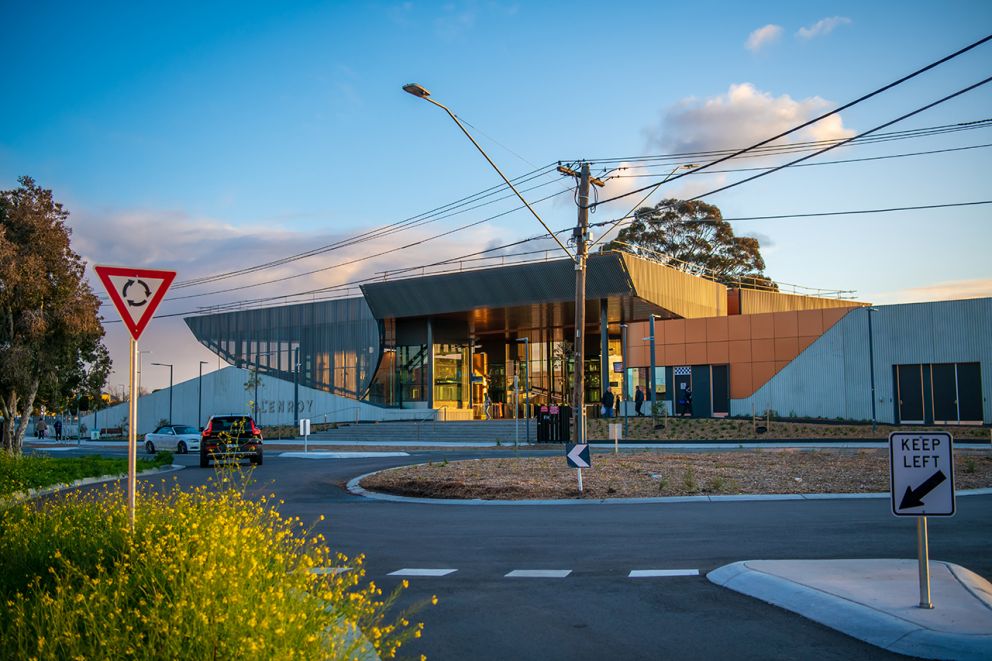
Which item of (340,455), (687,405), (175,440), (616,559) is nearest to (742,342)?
(687,405)

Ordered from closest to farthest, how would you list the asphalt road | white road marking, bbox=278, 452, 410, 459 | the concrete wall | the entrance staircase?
the asphalt road < white road marking, bbox=278, 452, 410, 459 < the entrance staircase < the concrete wall

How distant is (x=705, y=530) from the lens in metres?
12.6

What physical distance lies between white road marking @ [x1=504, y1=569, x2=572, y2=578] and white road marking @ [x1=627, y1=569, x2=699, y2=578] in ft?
2.39

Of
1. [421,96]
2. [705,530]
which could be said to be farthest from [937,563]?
[421,96]

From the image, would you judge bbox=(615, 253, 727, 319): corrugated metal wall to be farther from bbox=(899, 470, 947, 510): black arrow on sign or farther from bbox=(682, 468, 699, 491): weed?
bbox=(899, 470, 947, 510): black arrow on sign

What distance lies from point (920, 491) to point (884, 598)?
1.03m

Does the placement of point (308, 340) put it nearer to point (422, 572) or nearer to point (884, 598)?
point (422, 572)

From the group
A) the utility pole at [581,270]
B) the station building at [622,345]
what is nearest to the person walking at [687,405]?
the station building at [622,345]

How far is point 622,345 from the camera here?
194ft

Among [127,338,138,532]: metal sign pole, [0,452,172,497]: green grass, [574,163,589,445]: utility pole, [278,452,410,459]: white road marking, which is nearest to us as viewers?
[127,338,138,532]: metal sign pole

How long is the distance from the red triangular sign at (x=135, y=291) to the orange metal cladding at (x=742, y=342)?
147ft

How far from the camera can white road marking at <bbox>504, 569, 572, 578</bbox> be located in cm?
957

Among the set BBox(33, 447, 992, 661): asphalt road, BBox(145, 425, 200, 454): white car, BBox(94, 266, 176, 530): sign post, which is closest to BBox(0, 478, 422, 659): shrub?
BBox(33, 447, 992, 661): asphalt road

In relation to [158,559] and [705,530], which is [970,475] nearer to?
[705,530]
